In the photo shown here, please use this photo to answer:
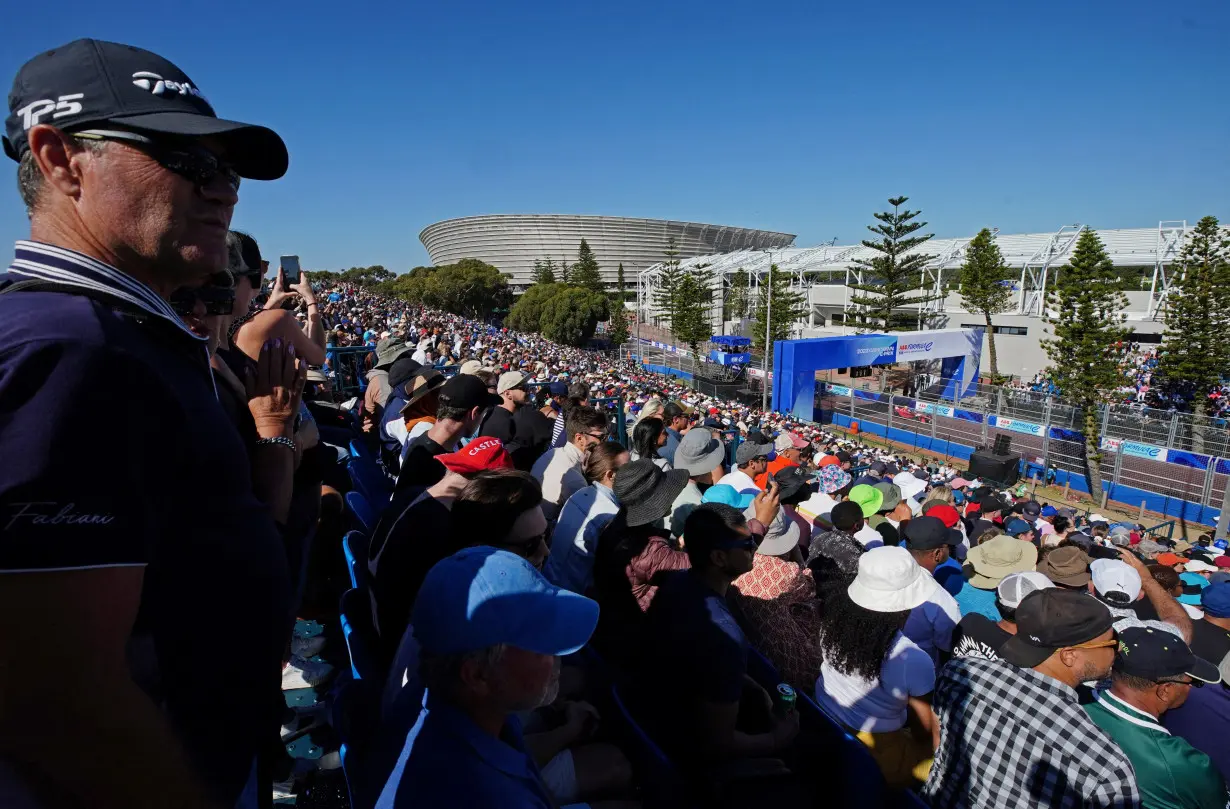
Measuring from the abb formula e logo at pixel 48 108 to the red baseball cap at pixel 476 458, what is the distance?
1.85m

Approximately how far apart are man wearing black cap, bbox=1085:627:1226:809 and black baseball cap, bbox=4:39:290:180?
119 inches

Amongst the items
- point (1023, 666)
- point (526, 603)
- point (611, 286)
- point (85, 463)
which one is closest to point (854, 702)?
point (1023, 666)

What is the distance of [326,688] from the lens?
255cm

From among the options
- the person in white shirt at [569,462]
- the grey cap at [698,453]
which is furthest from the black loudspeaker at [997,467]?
the person in white shirt at [569,462]

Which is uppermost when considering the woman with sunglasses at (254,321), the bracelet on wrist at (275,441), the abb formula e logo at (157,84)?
the abb formula e logo at (157,84)

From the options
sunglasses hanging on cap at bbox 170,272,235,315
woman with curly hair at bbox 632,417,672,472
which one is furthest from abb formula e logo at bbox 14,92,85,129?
woman with curly hair at bbox 632,417,672,472

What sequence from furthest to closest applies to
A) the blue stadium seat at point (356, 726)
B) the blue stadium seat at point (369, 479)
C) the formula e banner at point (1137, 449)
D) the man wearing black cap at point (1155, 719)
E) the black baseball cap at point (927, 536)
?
1. the formula e banner at point (1137, 449)
2. the blue stadium seat at point (369, 479)
3. the black baseball cap at point (927, 536)
4. the man wearing black cap at point (1155, 719)
5. the blue stadium seat at point (356, 726)

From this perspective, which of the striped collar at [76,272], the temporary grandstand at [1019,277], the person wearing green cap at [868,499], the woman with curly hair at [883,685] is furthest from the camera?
the temporary grandstand at [1019,277]

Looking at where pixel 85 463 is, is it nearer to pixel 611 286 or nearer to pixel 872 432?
pixel 872 432

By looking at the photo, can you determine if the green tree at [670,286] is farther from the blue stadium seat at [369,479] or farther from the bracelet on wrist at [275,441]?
the bracelet on wrist at [275,441]

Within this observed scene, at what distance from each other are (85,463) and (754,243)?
104 meters

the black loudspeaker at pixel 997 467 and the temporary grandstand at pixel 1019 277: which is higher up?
the temporary grandstand at pixel 1019 277

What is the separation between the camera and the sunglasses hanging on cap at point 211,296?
4.54 feet

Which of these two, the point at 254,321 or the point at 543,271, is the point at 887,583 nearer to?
the point at 254,321
